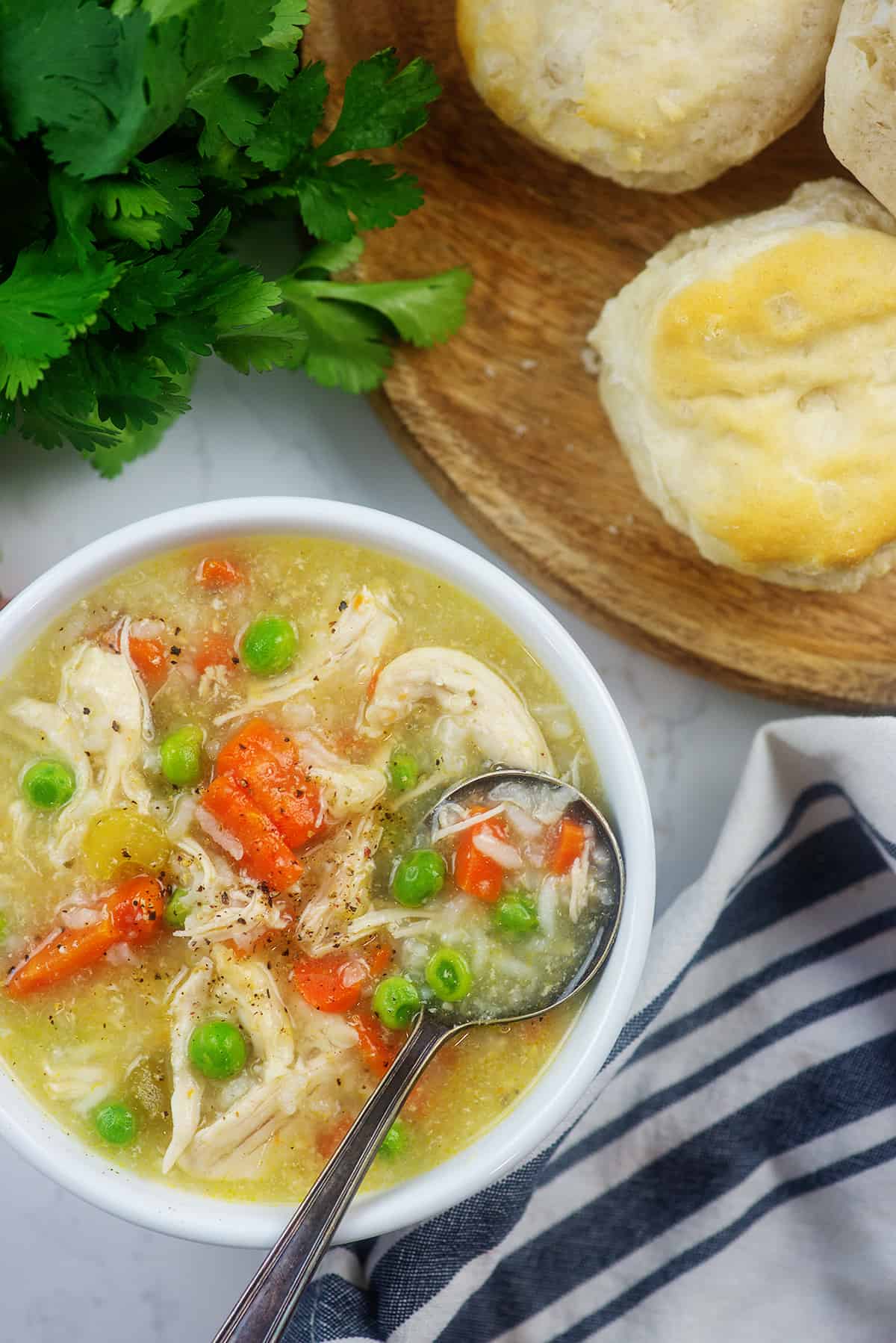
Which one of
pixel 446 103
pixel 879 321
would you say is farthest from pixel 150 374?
pixel 879 321

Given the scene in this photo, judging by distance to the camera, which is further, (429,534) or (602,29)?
(602,29)

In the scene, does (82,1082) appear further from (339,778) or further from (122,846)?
(339,778)

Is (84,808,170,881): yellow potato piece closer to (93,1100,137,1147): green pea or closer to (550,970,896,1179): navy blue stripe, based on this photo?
(93,1100,137,1147): green pea

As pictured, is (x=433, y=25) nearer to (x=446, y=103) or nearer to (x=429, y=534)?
(x=446, y=103)

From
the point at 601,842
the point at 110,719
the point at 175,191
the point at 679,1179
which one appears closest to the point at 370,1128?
the point at 601,842

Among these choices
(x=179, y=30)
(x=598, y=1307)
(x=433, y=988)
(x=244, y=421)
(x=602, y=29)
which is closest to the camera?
(x=179, y=30)

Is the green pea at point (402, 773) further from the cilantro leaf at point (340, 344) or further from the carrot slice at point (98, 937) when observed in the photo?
the cilantro leaf at point (340, 344)
